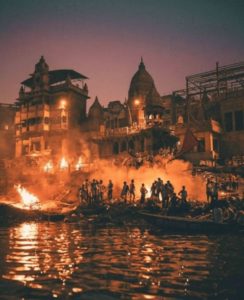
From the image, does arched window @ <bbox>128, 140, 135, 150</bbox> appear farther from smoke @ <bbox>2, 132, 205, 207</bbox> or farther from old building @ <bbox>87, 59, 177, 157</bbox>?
smoke @ <bbox>2, 132, 205, 207</bbox>

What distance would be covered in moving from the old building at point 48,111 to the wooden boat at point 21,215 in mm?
27229

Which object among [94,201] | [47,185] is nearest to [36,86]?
[47,185]

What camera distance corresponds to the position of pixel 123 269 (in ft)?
25.9

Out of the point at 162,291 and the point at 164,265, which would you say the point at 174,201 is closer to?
the point at 164,265

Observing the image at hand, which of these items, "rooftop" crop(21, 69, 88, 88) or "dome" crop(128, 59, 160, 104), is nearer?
"dome" crop(128, 59, 160, 104)

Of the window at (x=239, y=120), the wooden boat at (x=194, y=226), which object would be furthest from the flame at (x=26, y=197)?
the window at (x=239, y=120)

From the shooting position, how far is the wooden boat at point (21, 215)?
2267cm

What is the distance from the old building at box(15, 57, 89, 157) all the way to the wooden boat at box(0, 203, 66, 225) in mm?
27229

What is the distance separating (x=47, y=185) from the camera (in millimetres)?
36156

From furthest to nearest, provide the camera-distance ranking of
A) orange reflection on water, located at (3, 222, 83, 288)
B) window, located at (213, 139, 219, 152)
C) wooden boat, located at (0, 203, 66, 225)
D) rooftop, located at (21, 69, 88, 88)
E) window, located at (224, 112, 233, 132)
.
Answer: rooftop, located at (21, 69, 88, 88) → window, located at (224, 112, 233, 132) → window, located at (213, 139, 219, 152) → wooden boat, located at (0, 203, 66, 225) → orange reflection on water, located at (3, 222, 83, 288)

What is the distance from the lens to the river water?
608 cm

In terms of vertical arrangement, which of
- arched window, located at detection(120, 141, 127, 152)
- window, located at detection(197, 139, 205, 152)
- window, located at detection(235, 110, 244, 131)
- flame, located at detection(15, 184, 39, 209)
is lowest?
flame, located at detection(15, 184, 39, 209)

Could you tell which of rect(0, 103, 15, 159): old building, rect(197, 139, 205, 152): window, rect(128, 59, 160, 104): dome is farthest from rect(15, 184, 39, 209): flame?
rect(0, 103, 15, 159): old building

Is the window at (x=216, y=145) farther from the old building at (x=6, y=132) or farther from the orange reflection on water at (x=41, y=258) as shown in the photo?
the old building at (x=6, y=132)
